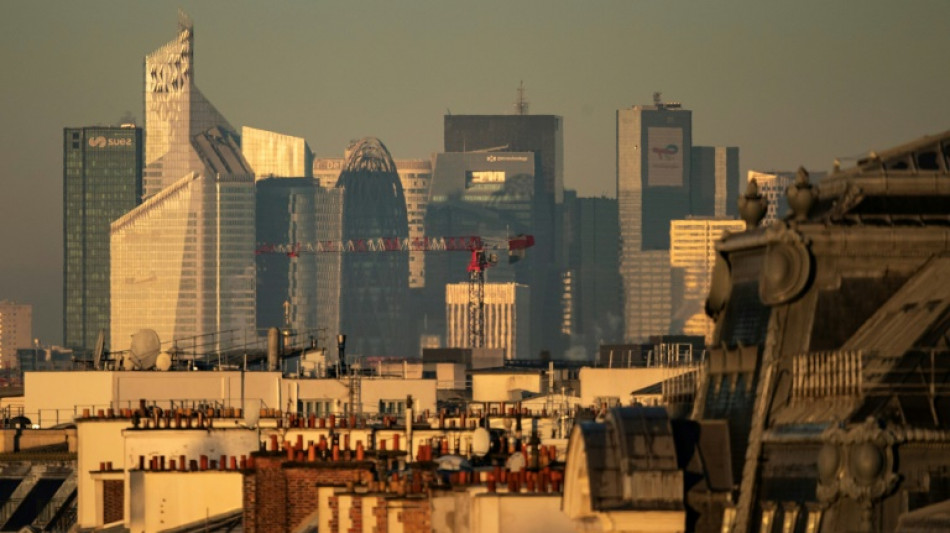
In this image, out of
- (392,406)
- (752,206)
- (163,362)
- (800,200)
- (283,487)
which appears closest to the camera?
(800,200)

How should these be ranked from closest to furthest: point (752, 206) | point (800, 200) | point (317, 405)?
point (800, 200) < point (752, 206) < point (317, 405)

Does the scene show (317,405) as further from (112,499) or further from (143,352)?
(112,499)

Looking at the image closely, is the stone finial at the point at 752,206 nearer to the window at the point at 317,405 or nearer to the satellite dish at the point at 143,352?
the window at the point at 317,405

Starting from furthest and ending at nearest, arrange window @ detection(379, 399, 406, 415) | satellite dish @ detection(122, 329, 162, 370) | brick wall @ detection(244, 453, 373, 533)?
1. window @ detection(379, 399, 406, 415)
2. satellite dish @ detection(122, 329, 162, 370)
3. brick wall @ detection(244, 453, 373, 533)

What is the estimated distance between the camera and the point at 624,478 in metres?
26.2

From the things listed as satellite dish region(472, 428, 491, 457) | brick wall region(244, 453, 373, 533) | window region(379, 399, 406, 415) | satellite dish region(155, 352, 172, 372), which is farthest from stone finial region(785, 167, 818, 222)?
window region(379, 399, 406, 415)

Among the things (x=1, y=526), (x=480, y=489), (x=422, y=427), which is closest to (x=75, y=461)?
(x=1, y=526)

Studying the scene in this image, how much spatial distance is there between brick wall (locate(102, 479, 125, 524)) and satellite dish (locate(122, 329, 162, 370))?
41.4 m

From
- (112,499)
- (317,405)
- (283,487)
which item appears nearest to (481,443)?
(283,487)

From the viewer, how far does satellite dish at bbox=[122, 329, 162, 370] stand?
9888 centimetres

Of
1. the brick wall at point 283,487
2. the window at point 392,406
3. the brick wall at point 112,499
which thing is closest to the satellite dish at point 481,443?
the brick wall at point 283,487

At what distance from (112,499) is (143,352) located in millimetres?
45184

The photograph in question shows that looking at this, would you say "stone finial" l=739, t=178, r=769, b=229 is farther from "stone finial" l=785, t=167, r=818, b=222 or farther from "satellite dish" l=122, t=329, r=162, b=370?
"satellite dish" l=122, t=329, r=162, b=370

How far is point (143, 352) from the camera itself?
100 m
